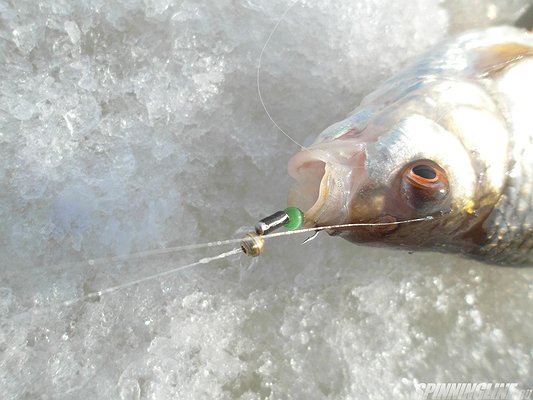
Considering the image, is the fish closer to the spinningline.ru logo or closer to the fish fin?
the fish fin

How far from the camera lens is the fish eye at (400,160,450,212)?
1.66 metres

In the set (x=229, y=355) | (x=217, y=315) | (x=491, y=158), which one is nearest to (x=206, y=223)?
(x=217, y=315)

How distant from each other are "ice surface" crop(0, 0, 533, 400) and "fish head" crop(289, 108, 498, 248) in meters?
0.56

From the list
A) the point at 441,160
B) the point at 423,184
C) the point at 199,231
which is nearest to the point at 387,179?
the point at 423,184

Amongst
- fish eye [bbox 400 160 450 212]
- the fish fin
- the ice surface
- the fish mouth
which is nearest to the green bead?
the fish mouth

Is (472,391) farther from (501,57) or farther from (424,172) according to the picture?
(501,57)

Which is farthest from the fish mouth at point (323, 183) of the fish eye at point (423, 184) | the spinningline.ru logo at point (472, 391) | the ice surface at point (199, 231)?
the spinningline.ru logo at point (472, 391)

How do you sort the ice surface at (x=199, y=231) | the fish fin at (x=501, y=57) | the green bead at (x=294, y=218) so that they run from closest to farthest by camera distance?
the green bead at (x=294, y=218), the fish fin at (x=501, y=57), the ice surface at (x=199, y=231)

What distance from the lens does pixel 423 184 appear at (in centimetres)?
165

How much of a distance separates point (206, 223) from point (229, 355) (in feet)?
1.92

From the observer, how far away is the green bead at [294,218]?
5.29 feet

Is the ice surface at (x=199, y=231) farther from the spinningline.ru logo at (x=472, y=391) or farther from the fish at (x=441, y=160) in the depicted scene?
the fish at (x=441, y=160)

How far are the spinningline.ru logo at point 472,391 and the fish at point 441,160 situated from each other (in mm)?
569

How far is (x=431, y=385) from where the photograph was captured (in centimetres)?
219
